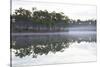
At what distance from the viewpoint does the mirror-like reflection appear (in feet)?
7.34

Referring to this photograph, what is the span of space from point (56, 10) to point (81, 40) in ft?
1.80

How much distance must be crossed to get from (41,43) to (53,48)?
0.59 feet

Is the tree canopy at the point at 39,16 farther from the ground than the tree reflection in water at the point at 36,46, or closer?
farther from the ground

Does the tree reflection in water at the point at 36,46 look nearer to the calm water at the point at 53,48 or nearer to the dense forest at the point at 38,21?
the calm water at the point at 53,48

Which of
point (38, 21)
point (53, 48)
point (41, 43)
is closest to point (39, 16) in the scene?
point (38, 21)

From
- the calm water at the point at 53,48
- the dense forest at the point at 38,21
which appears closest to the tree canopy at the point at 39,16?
the dense forest at the point at 38,21

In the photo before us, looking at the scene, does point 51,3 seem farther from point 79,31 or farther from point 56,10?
point 79,31

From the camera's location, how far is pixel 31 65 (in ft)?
7.45

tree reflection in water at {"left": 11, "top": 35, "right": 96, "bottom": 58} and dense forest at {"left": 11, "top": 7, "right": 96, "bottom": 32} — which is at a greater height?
dense forest at {"left": 11, "top": 7, "right": 96, "bottom": 32}

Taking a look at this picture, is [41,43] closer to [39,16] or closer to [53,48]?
[53,48]

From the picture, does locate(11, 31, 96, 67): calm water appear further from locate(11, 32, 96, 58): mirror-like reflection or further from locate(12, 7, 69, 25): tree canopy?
locate(12, 7, 69, 25): tree canopy

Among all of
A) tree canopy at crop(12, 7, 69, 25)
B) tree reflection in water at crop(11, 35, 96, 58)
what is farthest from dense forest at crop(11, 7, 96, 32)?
tree reflection in water at crop(11, 35, 96, 58)

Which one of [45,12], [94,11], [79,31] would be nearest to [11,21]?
[45,12]

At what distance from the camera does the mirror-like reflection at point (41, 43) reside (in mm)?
2238
